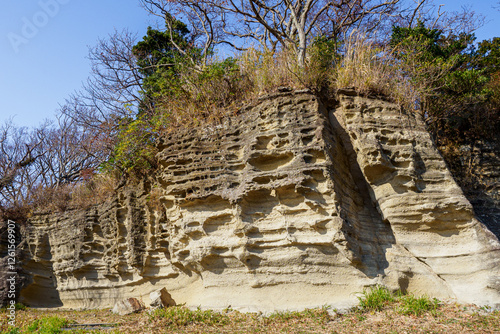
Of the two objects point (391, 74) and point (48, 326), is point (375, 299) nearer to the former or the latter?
point (391, 74)

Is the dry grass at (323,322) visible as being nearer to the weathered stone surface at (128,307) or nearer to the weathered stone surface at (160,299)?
the weathered stone surface at (160,299)

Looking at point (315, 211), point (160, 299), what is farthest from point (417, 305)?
point (160, 299)

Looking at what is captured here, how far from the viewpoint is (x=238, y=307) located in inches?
282

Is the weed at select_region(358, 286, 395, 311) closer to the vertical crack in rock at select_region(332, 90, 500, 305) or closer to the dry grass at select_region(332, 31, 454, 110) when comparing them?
the vertical crack in rock at select_region(332, 90, 500, 305)

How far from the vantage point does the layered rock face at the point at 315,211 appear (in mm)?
6895

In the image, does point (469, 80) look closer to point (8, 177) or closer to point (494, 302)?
point (494, 302)

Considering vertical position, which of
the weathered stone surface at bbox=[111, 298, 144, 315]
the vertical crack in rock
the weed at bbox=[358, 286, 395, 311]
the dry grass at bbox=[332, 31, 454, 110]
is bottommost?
the weathered stone surface at bbox=[111, 298, 144, 315]

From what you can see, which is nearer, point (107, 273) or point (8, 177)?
point (107, 273)

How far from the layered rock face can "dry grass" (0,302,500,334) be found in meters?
0.41

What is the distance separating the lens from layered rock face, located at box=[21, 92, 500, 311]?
6.89 meters

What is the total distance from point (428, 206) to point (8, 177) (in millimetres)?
17641

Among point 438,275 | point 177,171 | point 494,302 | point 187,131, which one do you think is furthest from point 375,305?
point 187,131

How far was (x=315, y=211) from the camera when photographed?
7.22 metres

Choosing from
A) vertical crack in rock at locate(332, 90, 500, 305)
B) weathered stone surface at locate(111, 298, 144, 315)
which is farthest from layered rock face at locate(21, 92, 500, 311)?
weathered stone surface at locate(111, 298, 144, 315)
